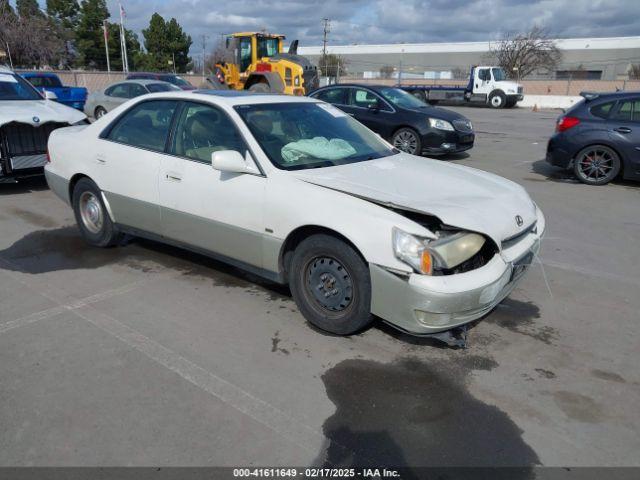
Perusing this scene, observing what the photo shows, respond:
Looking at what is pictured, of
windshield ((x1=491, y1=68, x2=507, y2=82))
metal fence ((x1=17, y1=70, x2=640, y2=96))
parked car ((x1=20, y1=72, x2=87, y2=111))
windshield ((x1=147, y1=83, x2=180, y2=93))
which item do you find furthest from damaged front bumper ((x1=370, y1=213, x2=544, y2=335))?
metal fence ((x1=17, y1=70, x2=640, y2=96))

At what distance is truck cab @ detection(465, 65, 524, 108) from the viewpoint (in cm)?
3134

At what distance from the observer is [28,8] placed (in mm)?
62094

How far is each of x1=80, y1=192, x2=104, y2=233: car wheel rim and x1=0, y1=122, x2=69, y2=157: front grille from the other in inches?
108

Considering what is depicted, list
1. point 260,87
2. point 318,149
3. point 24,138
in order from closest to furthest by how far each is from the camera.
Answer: point 318,149 < point 24,138 < point 260,87

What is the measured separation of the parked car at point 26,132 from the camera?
284 inches

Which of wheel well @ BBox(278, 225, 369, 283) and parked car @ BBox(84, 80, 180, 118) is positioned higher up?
parked car @ BBox(84, 80, 180, 118)

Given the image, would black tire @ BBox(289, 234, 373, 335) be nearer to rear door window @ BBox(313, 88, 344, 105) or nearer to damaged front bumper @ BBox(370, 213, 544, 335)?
damaged front bumper @ BBox(370, 213, 544, 335)

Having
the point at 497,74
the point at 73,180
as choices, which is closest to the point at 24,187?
the point at 73,180

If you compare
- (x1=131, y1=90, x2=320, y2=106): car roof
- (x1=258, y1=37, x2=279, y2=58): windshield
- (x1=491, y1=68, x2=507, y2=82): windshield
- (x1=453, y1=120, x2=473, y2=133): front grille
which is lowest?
(x1=453, y1=120, x2=473, y2=133): front grille

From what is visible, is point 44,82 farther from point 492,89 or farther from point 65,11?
point 65,11

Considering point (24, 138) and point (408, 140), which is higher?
point (24, 138)

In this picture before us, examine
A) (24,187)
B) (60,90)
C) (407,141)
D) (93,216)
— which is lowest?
(24,187)

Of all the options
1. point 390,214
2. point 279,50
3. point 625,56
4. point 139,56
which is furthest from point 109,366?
point 625,56

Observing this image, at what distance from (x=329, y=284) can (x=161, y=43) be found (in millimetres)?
66157
